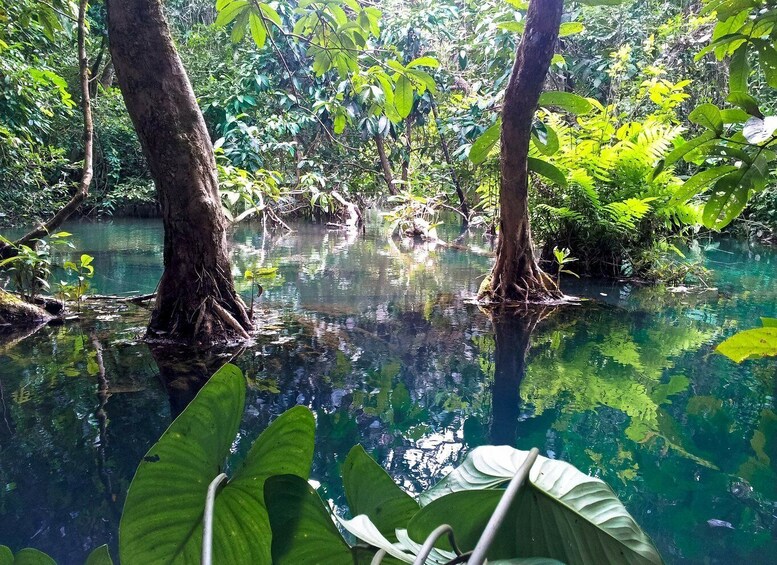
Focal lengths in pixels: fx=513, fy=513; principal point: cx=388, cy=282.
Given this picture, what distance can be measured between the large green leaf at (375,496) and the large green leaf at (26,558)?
0.22 metres

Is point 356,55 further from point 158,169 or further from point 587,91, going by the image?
point 587,91

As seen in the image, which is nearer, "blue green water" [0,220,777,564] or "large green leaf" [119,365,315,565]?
"large green leaf" [119,365,315,565]

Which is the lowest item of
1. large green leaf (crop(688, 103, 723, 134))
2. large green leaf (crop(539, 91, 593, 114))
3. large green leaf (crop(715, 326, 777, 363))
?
large green leaf (crop(715, 326, 777, 363))

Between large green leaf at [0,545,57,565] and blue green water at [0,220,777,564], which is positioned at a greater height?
large green leaf at [0,545,57,565]

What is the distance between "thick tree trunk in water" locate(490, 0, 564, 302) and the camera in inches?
128

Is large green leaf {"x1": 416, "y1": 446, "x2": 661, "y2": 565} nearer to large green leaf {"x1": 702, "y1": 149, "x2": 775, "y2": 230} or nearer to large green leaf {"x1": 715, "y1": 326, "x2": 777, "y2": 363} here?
large green leaf {"x1": 715, "y1": 326, "x2": 777, "y2": 363}

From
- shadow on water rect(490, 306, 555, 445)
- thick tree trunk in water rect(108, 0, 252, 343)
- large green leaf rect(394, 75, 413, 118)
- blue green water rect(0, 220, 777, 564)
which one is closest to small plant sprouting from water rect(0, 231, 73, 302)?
blue green water rect(0, 220, 777, 564)

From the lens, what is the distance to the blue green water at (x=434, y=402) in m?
1.40

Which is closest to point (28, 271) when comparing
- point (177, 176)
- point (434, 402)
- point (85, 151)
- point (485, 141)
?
point (85, 151)

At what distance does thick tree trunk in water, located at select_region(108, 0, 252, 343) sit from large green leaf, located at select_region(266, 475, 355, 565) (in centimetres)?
276

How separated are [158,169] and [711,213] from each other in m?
2.64

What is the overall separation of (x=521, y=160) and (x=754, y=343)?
3388mm

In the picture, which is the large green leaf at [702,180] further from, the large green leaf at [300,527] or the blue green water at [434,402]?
the large green leaf at [300,527]

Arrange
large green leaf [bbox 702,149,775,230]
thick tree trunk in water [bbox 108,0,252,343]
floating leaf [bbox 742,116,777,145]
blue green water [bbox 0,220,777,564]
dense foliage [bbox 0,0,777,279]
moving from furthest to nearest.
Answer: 1. thick tree trunk in water [bbox 108,0,252,343]
2. blue green water [bbox 0,220,777,564]
3. dense foliage [bbox 0,0,777,279]
4. large green leaf [bbox 702,149,775,230]
5. floating leaf [bbox 742,116,777,145]
